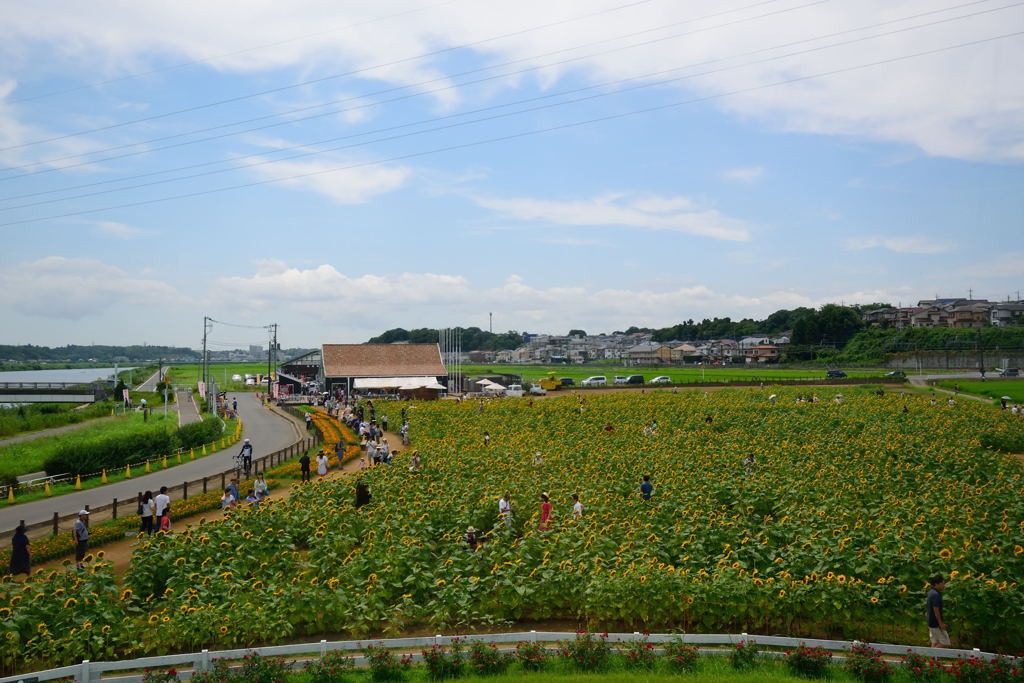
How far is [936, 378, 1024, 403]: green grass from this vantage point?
55.2 m

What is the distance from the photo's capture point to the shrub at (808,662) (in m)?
10.3

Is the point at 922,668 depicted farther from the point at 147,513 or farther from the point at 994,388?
the point at 994,388

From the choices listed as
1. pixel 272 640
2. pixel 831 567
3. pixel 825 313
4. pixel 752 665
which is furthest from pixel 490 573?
pixel 825 313

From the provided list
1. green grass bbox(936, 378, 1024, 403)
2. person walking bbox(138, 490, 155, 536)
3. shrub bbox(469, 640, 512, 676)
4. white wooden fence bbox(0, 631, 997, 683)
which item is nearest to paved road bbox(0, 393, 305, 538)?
person walking bbox(138, 490, 155, 536)

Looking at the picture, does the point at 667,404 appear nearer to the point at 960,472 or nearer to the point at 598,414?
the point at 598,414

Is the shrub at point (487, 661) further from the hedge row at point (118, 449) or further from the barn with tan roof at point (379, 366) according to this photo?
the barn with tan roof at point (379, 366)

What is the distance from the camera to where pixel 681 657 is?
34.4ft

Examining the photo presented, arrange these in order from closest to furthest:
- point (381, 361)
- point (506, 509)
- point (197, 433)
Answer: point (506, 509) → point (197, 433) → point (381, 361)

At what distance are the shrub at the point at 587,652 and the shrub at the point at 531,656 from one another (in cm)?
33

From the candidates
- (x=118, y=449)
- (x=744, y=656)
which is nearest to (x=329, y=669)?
(x=744, y=656)

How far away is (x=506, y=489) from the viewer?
65.3 feet

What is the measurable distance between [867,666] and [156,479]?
27.5 meters

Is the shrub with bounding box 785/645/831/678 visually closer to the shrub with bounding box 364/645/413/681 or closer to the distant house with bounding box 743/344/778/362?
the shrub with bounding box 364/645/413/681

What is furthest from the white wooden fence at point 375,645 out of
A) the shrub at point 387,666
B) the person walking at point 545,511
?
the person walking at point 545,511
